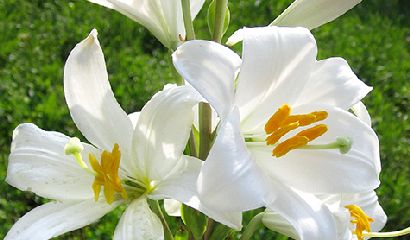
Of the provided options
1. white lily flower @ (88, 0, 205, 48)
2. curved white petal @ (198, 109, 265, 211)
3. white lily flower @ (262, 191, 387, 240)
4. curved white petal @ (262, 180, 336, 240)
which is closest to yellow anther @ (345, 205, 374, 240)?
white lily flower @ (262, 191, 387, 240)

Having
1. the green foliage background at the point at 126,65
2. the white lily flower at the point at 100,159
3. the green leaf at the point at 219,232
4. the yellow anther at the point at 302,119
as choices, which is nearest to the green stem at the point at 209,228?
the green leaf at the point at 219,232

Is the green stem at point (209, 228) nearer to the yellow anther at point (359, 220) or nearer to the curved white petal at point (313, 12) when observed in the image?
the yellow anther at point (359, 220)

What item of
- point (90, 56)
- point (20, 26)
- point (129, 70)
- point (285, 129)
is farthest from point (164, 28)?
point (20, 26)

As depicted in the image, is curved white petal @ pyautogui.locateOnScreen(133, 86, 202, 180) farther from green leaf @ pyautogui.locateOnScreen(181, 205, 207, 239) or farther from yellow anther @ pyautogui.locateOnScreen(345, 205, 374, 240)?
yellow anther @ pyautogui.locateOnScreen(345, 205, 374, 240)

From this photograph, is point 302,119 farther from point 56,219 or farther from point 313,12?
point 56,219

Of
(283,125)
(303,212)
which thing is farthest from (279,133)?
(303,212)

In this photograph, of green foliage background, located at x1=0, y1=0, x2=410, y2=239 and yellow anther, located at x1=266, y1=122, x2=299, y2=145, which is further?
green foliage background, located at x1=0, y1=0, x2=410, y2=239

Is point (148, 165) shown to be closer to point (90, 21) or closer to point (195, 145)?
point (195, 145)

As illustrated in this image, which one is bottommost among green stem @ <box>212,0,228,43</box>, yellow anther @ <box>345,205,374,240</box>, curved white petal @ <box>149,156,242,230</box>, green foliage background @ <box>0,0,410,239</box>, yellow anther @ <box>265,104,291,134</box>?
green foliage background @ <box>0,0,410,239</box>
